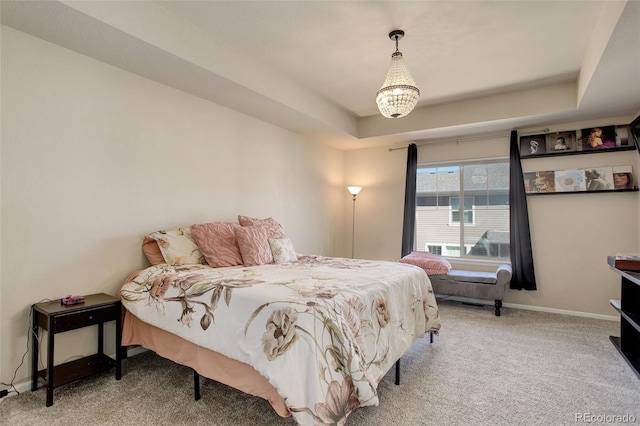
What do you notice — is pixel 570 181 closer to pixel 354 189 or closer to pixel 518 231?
pixel 518 231

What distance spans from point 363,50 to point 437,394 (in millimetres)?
2831

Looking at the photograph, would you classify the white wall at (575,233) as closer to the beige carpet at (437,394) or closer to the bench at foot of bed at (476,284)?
the bench at foot of bed at (476,284)

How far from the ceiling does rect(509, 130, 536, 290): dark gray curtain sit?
57 cm

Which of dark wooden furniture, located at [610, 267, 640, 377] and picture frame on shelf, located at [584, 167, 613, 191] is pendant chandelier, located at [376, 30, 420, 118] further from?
picture frame on shelf, located at [584, 167, 613, 191]

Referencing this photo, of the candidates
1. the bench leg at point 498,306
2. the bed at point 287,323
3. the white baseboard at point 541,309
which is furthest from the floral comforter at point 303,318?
the white baseboard at point 541,309

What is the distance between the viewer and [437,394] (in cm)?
210

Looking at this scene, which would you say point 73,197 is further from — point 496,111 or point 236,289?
point 496,111

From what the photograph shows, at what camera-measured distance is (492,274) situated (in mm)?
4062

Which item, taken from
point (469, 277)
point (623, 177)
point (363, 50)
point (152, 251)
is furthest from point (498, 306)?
point (152, 251)

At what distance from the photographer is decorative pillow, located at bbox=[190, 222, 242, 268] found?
2.75m

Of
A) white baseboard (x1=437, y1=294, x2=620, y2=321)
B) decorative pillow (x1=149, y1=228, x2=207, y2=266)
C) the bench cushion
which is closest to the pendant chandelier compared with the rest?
decorative pillow (x1=149, y1=228, x2=207, y2=266)

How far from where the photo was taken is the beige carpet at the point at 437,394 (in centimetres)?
183

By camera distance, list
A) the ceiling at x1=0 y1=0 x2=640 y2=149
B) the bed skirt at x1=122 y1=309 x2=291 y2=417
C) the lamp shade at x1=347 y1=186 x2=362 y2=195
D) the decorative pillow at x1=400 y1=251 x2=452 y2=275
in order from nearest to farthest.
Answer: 1. the bed skirt at x1=122 y1=309 x2=291 y2=417
2. the ceiling at x1=0 y1=0 x2=640 y2=149
3. the decorative pillow at x1=400 y1=251 x2=452 y2=275
4. the lamp shade at x1=347 y1=186 x2=362 y2=195

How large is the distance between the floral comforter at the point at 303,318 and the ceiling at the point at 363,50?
172 centimetres
